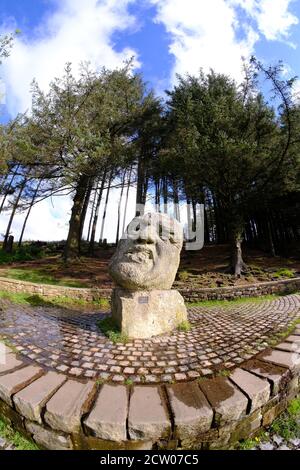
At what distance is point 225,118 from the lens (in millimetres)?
10141

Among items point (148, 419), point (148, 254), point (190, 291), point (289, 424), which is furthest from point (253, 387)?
point (190, 291)

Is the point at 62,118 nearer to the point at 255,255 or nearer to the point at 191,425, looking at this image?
the point at 191,425

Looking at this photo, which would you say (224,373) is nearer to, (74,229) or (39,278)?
(39,278)

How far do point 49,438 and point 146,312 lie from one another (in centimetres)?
223

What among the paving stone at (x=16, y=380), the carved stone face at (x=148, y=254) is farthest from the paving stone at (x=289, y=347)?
the paving stone at (x=16, y=380)

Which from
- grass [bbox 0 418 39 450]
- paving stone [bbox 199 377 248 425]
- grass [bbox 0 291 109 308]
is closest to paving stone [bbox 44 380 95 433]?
grass [bbox 0 418 39 450]

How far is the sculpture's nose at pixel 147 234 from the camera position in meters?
4.39

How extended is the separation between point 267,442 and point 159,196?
1721 cm

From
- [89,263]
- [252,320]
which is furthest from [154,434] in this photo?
[89,263]

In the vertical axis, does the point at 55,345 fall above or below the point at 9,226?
below

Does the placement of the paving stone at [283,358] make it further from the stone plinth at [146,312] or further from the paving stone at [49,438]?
the paving stone at [49,438]

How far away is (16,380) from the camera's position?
2512mm

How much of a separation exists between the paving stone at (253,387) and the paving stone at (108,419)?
1145 millimetres

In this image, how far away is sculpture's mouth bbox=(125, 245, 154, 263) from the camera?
14.2 feet
